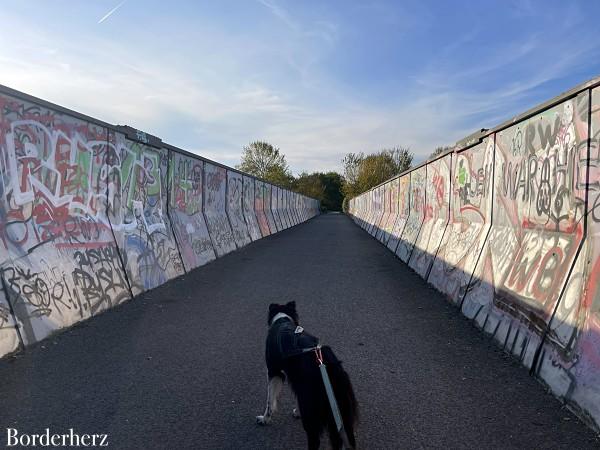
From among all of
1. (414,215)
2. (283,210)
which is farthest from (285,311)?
(283,210)

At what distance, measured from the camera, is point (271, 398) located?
131 inches

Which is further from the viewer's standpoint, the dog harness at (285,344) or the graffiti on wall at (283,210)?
the graffiti on wall at (283,210)

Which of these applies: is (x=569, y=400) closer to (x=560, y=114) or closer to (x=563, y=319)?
(x=563, y=319)

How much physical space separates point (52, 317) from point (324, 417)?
405cm

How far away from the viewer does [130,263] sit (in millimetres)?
7504

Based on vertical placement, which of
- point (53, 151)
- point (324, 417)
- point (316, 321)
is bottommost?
point (316, 321)

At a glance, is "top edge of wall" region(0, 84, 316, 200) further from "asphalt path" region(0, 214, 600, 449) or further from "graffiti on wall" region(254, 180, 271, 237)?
"graffiti on wall" region(254, 180, 271, 237)

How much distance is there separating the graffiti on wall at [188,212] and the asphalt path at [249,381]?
326 cm

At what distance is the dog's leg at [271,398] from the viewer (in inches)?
130

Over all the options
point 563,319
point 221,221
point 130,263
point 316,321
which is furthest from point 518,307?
point 221,221

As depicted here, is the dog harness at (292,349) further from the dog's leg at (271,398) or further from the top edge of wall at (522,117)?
the top edge of wall at (522,117)

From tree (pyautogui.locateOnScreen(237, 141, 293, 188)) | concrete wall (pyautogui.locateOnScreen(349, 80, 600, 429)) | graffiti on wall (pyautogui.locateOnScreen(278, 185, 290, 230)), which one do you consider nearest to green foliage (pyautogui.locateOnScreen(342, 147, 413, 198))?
tree (pyautogui.locateOnScreen(237, 141, 293, 188))

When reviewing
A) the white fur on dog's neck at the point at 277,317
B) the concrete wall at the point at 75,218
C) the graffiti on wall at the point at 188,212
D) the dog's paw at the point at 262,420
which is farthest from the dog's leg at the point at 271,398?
the graffiti on wall at the point at 188,212

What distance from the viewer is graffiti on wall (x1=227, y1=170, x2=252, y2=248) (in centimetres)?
1552
